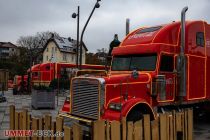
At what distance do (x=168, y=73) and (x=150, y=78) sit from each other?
936 mm

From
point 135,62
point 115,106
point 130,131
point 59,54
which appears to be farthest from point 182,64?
point 59,54

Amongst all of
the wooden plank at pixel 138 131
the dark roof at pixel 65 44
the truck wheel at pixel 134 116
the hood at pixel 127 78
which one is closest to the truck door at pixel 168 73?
the hood at pixel 127 78

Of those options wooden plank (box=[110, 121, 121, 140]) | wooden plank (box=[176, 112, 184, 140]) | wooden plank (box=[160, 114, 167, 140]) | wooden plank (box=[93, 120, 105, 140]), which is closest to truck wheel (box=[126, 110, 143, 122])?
wooden plank (box=[176, 112, 184, 140])

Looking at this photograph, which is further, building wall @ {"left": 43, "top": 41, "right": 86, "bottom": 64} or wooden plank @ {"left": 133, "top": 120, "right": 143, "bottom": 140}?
building wall @ {"left": 43, "top": 41, "right": 86, "bottom": 64}

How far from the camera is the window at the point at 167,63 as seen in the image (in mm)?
10961

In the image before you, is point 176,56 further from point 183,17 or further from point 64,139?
point 64,139

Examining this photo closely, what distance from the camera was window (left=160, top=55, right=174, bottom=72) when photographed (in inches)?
432

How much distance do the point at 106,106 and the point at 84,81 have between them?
84 cm

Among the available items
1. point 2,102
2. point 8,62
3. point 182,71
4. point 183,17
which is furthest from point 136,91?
point 8,62

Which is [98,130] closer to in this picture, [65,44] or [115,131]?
[115,131]

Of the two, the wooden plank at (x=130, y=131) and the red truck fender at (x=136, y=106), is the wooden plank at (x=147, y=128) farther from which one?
the red truck fender at (x=136, y=106)

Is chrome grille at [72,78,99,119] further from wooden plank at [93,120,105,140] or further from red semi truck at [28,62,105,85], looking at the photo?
red semi truck at [28,62,105,85]

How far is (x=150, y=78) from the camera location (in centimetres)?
1047

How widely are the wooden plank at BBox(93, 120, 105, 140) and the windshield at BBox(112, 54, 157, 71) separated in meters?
4.75
